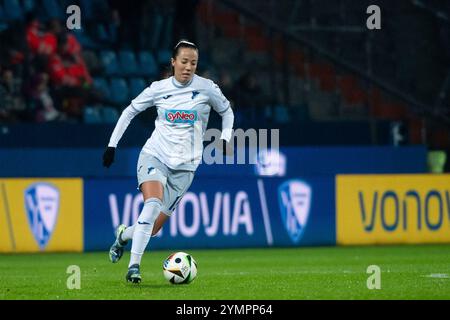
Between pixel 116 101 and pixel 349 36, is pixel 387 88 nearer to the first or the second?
pixel 349 36

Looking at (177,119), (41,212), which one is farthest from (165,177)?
(41,212)

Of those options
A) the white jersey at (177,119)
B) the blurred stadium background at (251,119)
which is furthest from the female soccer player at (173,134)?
the blurred stadium background at (251,119)

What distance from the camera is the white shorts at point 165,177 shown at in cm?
975

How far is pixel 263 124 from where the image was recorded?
17625mm

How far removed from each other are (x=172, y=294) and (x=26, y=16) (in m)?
10.2

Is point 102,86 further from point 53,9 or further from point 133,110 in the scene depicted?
point 133,110

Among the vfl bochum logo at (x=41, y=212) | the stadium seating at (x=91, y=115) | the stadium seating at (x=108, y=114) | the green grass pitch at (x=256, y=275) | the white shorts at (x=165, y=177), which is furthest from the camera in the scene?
the stadium seating at (x=108, y=114)

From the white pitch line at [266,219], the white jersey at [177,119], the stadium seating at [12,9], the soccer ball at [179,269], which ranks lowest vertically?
the soccer ball at [179,269]

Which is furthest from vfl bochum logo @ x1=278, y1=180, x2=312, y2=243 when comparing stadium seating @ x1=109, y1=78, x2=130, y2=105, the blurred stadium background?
stadium seating @ x1=109, y1=78, x2=130, y2=105

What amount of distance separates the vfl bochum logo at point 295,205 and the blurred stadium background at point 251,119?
2 cm

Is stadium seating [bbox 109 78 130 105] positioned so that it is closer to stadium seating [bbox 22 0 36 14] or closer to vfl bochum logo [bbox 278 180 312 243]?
stadium seating [bbox 22 0 36 14]

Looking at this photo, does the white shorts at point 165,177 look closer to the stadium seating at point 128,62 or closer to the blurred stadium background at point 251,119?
the blurred stadium background at point 251,119
